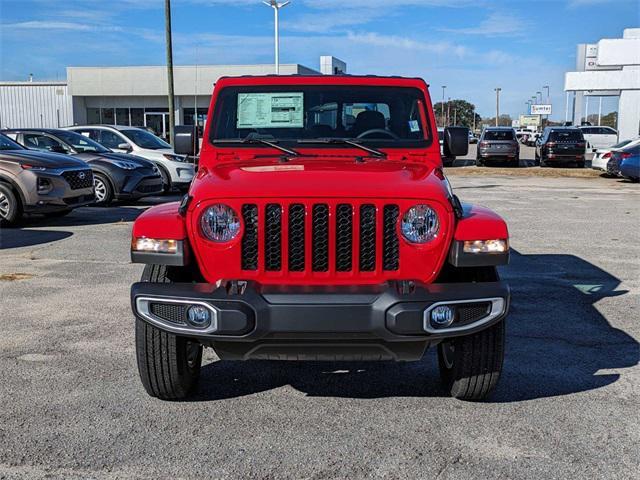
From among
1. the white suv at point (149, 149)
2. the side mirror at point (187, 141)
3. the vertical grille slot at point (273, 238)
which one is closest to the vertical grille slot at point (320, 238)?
the vertical grille slot at point (273, 238)


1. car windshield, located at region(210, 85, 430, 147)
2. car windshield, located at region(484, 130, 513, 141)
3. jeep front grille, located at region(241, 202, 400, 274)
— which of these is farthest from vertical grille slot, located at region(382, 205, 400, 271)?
car windshield, located at region(484, 130, 513, 141)

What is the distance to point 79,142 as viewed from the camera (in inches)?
587

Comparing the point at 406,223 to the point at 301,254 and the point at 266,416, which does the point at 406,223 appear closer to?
the point at 301,254

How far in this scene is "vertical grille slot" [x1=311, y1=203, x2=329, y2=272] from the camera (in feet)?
12.4

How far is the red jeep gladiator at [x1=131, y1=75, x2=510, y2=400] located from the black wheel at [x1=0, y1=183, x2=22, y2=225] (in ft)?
25.3

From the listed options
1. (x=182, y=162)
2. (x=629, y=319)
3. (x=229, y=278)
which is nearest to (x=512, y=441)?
(x=229, y=278)

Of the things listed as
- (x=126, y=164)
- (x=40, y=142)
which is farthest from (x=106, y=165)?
(x=40, y=142)

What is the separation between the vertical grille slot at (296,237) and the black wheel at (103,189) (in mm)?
10887

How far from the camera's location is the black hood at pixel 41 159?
1136 centimetres

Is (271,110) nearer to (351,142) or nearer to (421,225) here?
(351,142)

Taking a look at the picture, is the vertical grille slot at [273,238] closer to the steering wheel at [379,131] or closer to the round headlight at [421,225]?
the round headlight at [421,225]

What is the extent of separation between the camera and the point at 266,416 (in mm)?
4078

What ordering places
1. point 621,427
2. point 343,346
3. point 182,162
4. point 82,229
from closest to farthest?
point 343,346, point 621,427, point 82,229, point 182,162

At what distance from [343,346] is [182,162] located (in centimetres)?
1351
